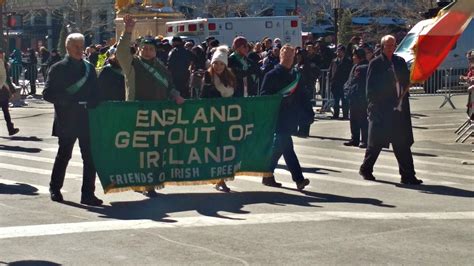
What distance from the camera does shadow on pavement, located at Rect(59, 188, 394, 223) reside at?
424 inches

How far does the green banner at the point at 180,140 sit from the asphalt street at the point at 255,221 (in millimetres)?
272

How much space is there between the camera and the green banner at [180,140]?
1155 cm

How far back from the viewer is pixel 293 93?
508 inches

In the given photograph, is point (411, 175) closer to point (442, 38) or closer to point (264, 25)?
point (442, 38)

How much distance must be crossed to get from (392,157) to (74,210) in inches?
277

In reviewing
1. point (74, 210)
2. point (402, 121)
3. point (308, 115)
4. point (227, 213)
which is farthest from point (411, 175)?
point (74, 210)

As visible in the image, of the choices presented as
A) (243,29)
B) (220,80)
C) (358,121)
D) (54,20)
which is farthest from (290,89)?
(54,20)

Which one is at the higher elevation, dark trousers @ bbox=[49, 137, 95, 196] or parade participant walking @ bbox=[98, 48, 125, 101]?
parade participant walking @ bbox=[98, 48, 125, 101]

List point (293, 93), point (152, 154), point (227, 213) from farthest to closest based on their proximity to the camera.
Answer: point (293, 93), point (152, 154), point (227, 213)

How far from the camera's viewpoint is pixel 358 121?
18.1 m

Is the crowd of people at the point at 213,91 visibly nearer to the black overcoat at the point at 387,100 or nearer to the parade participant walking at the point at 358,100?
the black overcoat at the point at 387,100

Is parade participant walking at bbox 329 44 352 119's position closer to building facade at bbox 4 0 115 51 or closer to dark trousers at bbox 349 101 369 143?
dark trousers at bbox 349 101 369 143

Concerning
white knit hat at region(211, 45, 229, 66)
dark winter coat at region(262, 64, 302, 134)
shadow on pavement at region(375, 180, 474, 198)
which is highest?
white knit hat at region(211, 45, 229, 66)

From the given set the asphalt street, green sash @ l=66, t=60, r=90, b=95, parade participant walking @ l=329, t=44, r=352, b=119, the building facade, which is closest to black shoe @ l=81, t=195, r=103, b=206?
the asphalt street
